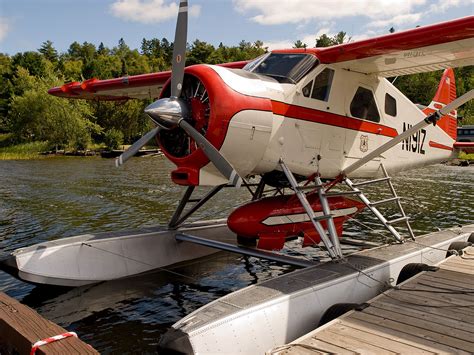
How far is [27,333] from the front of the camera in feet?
11.9

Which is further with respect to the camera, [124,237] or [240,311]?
[124,237]

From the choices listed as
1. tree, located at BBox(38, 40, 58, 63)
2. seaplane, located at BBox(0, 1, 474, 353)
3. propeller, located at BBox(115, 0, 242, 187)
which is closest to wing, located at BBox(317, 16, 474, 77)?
seaplane, located at BBox(0, 1, 474, 353)

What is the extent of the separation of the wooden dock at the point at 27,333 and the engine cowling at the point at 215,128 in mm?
2447

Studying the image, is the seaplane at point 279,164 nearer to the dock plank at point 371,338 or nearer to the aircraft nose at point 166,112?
the aircraft nose at point 166,112

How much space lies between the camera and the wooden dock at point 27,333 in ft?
11.0

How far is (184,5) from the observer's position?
5.69 meters

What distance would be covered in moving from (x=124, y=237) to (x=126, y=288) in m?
0.84

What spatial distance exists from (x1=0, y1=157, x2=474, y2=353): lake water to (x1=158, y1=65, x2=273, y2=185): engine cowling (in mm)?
1990

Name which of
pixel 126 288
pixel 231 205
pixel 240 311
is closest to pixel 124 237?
pixel 126 288

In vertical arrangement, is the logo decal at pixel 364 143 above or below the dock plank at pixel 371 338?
above

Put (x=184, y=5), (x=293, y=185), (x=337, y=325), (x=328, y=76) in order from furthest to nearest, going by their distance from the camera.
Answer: (x=328, y=76) → (x=293, y=185) → (x=184, y=5) → (x=337, y=325)

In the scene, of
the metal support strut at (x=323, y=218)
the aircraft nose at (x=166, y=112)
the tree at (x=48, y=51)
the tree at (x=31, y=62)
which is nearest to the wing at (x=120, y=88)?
the metal support strut at (x=323, y=218)

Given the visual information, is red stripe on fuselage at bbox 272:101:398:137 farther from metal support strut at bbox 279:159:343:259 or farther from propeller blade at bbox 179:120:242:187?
propeller blade at bbox 179:120:242:187

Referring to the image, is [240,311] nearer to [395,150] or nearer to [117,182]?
[395,150]
